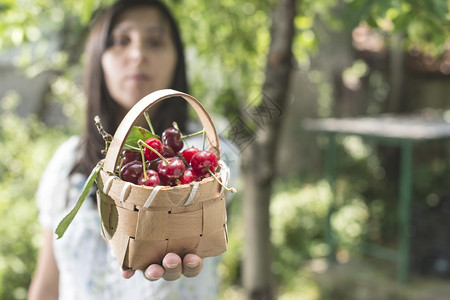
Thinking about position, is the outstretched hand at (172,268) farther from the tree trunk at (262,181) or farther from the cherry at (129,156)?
→ the tree trunk at (262,181)

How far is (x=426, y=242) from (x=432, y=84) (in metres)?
3.30

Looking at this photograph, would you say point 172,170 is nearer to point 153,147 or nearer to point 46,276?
point 153,147

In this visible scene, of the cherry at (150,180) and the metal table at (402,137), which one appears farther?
the metal table at (402,137)

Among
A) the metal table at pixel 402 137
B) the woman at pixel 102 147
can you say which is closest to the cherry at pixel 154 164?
the woman at pixel 102 147

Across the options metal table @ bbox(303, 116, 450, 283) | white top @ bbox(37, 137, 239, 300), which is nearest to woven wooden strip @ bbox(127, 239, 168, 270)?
white top @ bbox(37, 137, 239, 300)

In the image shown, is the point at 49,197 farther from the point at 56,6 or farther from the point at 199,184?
the point at 56,6

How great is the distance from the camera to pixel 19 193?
407 centimetres

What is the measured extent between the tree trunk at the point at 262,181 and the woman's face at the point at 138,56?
51 centimetres

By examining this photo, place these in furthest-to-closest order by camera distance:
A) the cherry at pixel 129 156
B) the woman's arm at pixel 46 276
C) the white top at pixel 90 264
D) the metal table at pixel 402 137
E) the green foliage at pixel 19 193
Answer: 1. the metal table at pixel 402 137
2. the green foliage at pixel 19 193
3. the woman's arm at pixel 46 276
4. the white top at pixel 90 264
5. the cherry at pixel 129 156

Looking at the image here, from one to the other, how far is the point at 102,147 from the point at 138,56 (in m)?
0.29

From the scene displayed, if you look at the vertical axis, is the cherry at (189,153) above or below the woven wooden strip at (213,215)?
above

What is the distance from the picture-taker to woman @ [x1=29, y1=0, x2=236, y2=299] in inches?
49.3

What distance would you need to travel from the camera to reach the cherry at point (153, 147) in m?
0.82

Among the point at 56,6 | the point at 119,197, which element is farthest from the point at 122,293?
the point at 56,6
